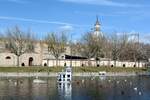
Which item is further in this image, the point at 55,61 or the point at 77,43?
the point at 77,43

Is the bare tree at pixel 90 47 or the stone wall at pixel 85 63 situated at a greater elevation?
the bare tree at pixel 90 47

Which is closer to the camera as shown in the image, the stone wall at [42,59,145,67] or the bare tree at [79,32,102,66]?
the stone wall at [42,59,145,67]

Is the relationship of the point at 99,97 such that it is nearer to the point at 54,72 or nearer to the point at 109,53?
the point at 54,72

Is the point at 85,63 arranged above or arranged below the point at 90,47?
below

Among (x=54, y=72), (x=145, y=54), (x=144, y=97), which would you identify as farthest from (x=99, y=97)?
(x=145, y=54)

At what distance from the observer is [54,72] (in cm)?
11338

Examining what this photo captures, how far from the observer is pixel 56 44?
5492 inches

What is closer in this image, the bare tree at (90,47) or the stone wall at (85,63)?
the stone wall at (85,63)

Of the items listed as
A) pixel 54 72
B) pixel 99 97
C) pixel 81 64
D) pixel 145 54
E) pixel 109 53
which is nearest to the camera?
pixel 99 97

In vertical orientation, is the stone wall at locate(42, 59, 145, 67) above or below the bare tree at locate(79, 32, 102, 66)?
below

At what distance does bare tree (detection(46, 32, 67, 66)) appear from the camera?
138125 millimetres

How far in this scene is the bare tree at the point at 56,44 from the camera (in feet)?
453

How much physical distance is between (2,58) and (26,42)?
9.12 m

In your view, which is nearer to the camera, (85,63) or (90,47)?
(85,63)
